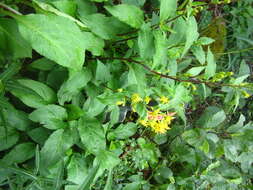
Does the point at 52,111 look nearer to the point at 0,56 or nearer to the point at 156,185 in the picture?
the point at 0,56

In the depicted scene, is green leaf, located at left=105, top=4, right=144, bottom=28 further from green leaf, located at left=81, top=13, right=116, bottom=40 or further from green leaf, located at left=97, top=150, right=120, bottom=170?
green leaf, located at left=97, top=150, right=120, bottom=170

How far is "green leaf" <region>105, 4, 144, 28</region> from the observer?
0.92 metres

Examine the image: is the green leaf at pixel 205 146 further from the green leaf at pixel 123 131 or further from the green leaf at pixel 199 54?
the green leaf at pixel 199 54

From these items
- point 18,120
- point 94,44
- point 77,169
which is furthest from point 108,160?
point 94,44

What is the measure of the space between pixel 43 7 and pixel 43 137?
664 mm

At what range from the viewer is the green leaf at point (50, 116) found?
1.14 meters

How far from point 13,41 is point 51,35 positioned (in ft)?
0.54

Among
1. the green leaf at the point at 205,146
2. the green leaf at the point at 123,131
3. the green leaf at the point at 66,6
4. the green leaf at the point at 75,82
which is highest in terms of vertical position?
the green leaf at the point at 66,6

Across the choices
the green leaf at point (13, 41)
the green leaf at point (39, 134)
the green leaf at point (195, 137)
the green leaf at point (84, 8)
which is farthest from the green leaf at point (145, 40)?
the green leaf at point (195, 137)

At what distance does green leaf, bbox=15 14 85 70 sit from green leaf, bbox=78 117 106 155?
47 centimetres

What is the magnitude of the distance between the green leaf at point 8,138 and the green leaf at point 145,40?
2.13ft

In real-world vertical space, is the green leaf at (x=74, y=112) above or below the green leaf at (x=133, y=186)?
above

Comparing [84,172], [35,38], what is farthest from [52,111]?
[35,38]

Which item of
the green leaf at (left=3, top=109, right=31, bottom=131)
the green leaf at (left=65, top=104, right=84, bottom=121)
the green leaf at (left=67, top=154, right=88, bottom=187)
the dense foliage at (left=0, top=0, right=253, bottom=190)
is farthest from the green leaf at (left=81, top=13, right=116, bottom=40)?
the green leaf at (left=67, top=154, right=88, bottom=187)
